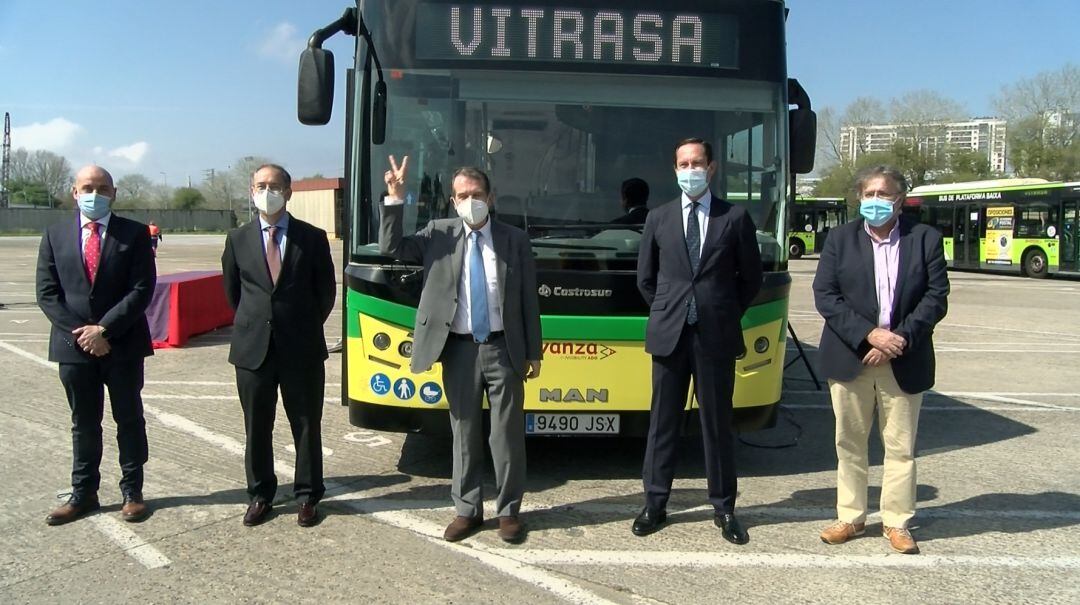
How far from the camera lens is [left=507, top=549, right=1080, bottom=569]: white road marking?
13.2 feet

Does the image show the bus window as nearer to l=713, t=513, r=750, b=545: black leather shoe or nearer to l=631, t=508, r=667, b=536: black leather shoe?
l=713, t=513, r=750, b=545: black leather shoe

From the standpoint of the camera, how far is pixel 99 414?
4.56m

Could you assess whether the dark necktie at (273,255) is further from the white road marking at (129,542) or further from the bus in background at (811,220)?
the bus in background at (811,220)

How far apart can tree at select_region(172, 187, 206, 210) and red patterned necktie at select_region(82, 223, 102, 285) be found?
104 metres

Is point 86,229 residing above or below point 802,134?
below

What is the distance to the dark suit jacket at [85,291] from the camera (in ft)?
14.3

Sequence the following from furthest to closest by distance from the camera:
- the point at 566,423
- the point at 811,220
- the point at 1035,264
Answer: the point at 811,220, the point at 1035,264, the point at 566,423

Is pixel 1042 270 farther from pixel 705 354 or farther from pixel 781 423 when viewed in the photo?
pixel 705 354

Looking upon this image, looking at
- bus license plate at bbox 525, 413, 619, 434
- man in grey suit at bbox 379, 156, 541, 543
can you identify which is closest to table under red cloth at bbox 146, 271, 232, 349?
bus license plate at bbox 525, 413, 619, 434

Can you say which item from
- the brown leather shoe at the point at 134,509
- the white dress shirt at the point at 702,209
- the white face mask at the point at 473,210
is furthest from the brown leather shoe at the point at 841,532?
the brown leather shoe at the point at 134,509

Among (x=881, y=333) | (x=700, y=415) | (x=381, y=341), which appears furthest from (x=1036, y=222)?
(x=381, y=341)

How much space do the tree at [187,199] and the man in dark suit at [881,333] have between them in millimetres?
106195

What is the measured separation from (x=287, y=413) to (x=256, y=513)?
55 cm

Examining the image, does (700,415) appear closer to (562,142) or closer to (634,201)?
(634,201)
